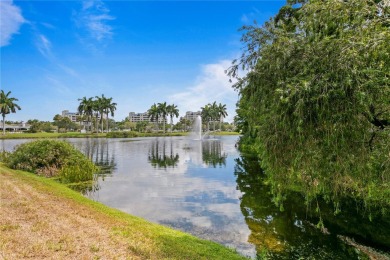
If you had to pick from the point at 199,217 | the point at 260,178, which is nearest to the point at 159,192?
the point at 199,217

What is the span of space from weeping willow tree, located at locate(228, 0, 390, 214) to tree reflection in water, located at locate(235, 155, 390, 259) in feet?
5.71

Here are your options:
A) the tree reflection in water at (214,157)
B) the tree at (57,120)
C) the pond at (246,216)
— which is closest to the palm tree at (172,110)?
the tree at (57,120)

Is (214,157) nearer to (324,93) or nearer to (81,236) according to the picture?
(81,236)

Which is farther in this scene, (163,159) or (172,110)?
(172,110)

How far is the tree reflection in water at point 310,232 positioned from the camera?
420 inches

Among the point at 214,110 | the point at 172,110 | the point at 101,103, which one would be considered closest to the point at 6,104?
the point at 101,103

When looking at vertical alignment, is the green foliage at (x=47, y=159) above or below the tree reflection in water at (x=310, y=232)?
above

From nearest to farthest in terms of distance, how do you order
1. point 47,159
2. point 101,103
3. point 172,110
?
point 47,159 < point 101,103 < point 172,110

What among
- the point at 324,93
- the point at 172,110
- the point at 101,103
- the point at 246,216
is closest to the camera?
the point at 324,93

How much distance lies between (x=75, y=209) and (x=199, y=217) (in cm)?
647

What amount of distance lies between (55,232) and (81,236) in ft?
2.98

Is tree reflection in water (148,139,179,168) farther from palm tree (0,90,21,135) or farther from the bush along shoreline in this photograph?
palm tree (0,90,21,135)

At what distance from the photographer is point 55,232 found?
9352 mm

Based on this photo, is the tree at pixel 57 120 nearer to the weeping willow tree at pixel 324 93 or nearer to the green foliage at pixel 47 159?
the green foliage at pixel 47 159
